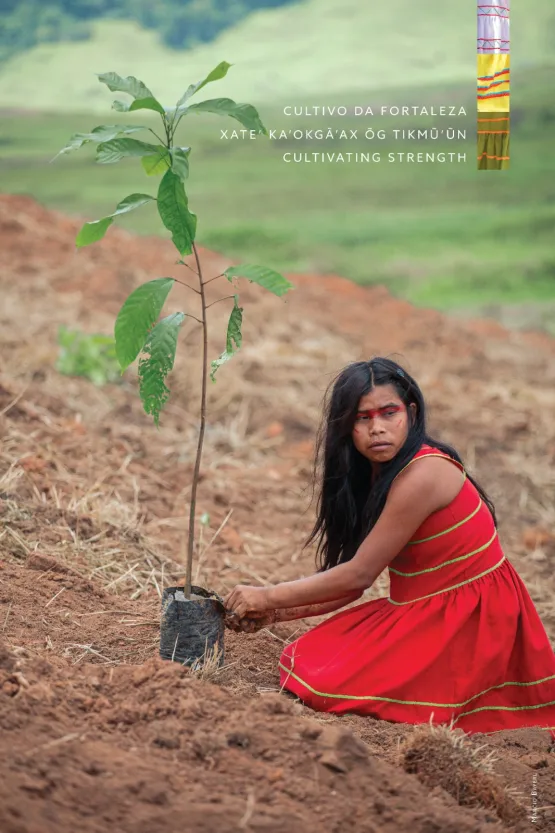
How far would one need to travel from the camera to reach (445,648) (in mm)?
2588

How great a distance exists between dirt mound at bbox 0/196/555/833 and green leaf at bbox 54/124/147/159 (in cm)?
114

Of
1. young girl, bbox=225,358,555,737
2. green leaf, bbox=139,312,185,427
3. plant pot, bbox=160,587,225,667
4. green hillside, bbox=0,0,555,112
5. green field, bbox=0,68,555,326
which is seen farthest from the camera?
green field, bbox=0,68,555,326

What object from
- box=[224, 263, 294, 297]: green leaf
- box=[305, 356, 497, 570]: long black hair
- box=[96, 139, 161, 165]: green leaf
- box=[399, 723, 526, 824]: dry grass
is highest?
box=[96, 139, 161, 165]: green leaf

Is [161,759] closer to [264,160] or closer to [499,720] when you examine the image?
[499,720]

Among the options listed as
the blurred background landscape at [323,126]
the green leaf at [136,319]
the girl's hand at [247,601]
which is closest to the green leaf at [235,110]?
the green leaf at [136,319]

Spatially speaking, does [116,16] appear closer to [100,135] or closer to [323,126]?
[323,126]

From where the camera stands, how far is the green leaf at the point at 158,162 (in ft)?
7.51

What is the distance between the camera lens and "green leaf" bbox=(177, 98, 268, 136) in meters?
2.24

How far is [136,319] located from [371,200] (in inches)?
338

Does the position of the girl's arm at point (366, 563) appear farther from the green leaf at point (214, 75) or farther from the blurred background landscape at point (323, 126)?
the blurred background landscape at point (323, 126)

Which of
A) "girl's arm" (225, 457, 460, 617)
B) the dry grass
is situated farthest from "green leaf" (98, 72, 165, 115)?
the dry grass

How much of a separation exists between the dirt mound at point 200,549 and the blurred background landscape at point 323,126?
4.88 feet

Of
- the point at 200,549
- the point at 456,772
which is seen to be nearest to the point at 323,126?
the point at 200,549

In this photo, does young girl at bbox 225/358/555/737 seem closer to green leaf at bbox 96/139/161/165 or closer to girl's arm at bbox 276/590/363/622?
girl's arm at bbox 276/590/363/622
